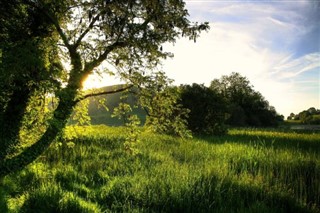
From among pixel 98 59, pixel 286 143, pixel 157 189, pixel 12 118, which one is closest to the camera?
pixel 157 189

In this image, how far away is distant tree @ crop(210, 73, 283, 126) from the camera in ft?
172

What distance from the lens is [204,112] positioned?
29406 mm

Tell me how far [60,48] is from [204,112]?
796 inches

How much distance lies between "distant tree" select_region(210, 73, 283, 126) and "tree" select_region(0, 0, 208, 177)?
1614 inches

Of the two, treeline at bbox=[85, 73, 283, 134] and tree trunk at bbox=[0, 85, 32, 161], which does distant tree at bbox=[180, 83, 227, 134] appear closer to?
treeline at bbox=[85, 73, 283, 134]

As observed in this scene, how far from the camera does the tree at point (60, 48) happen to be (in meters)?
8.41

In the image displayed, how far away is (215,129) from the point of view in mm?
29141

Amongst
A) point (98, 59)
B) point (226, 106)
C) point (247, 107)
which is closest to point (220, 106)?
point (226, 106)

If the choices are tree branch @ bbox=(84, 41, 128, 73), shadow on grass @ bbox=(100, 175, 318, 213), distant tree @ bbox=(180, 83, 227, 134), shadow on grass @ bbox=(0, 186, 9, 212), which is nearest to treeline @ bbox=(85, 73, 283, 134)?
distant tree @ bbox=(180, 83, 227, 134)

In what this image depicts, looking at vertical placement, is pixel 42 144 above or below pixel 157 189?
above

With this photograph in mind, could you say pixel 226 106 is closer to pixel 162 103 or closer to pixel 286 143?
pixel 286 143

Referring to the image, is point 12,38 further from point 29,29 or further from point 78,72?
point 78,72

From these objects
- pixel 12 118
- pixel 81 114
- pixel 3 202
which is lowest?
pixel 3 202

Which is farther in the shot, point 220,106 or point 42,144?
point 220,106
